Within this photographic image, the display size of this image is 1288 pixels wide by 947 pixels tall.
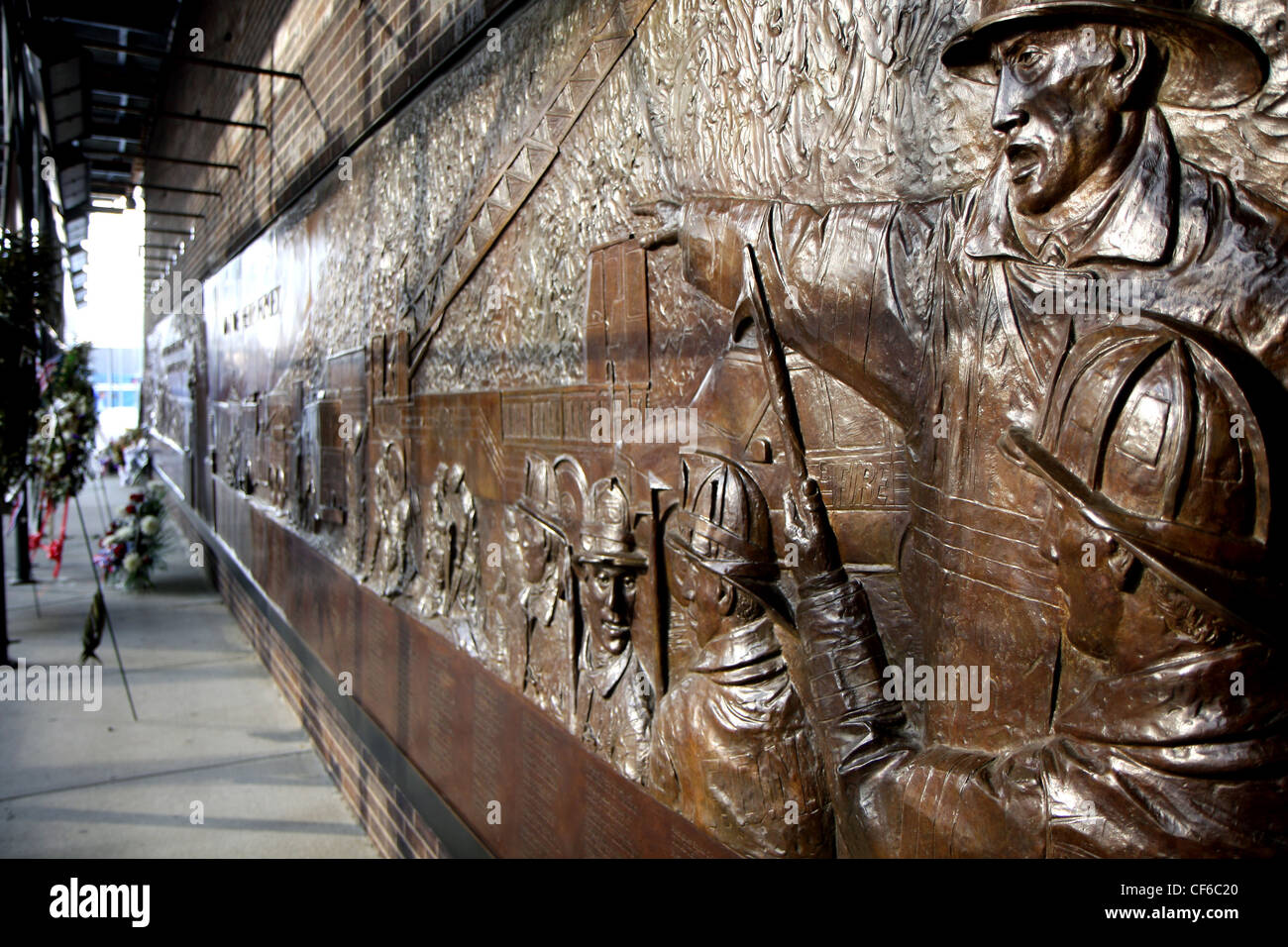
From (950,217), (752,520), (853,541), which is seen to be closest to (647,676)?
(752,520)

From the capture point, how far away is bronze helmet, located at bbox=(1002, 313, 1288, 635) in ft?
3.96

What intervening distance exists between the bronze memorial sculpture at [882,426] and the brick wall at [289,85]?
1085 millimetres

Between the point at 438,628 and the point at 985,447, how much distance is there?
10.6 ft

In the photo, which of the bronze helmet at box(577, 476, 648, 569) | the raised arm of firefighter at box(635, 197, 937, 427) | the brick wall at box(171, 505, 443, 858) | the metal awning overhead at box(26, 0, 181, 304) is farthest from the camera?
the metal awning overhead at box(26, 0, 181, 304)

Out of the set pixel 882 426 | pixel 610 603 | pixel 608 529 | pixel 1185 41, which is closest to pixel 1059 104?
pixel 1185 41

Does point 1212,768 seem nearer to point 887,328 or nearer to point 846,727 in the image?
point 846,727

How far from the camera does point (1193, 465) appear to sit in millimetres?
1228

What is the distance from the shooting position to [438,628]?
14.0 ft

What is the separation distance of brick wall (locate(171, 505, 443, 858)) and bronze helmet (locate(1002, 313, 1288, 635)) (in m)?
3.71

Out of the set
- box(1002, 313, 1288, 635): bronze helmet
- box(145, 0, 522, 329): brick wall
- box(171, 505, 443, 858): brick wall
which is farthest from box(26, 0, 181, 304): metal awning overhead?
box(1002, 313, 1288, 635): bronze helmet

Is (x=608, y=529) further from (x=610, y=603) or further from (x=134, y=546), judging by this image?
(x=134, y=546)

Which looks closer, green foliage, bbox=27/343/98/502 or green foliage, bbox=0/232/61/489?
green foliage, bbox=0/232/61/489

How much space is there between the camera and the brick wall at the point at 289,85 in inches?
171

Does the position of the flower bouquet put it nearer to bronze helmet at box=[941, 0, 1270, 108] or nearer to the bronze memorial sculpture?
the bronze memorial sculpture
